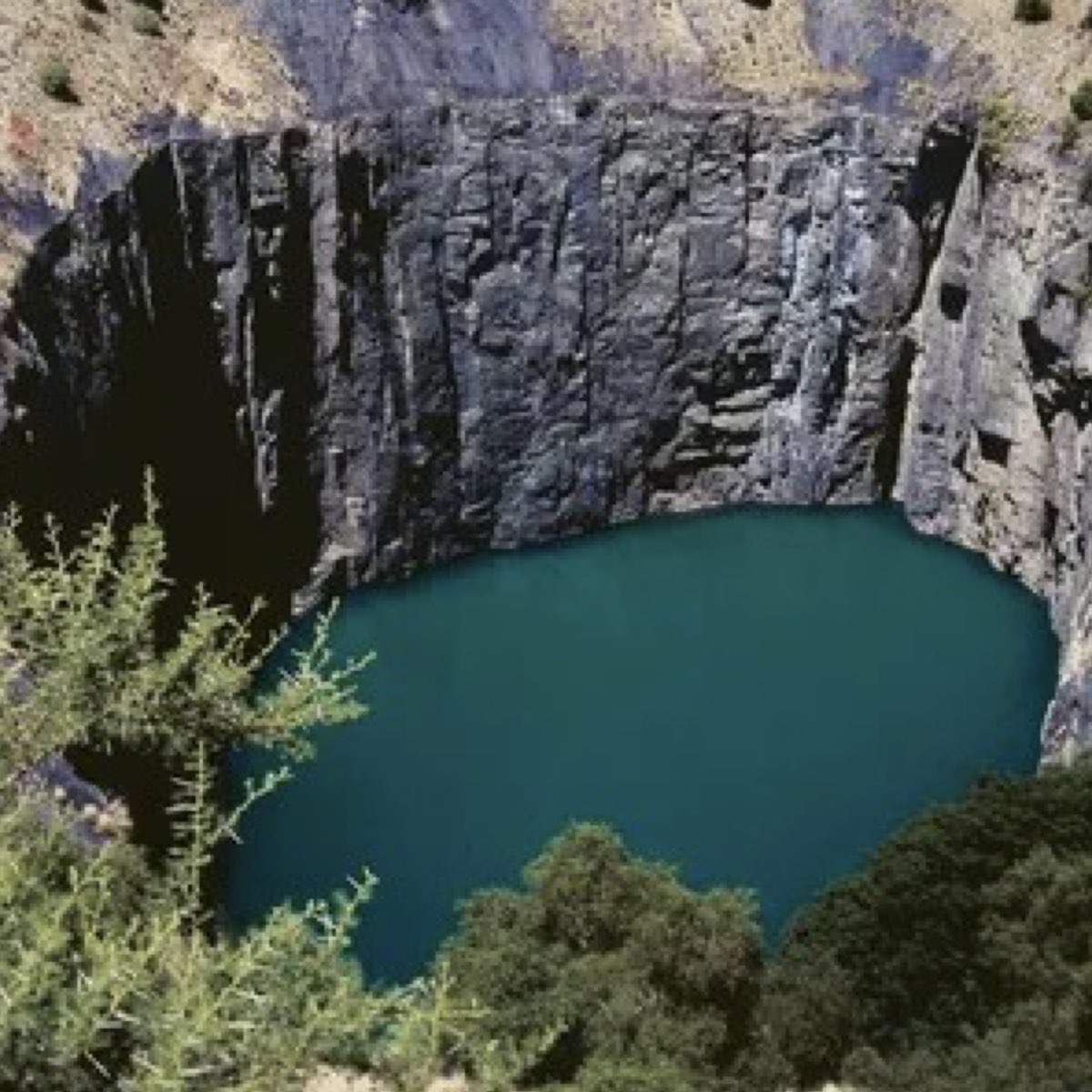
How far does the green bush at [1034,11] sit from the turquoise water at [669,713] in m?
14.5

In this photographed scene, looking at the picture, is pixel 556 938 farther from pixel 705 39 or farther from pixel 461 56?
pixel 705 39

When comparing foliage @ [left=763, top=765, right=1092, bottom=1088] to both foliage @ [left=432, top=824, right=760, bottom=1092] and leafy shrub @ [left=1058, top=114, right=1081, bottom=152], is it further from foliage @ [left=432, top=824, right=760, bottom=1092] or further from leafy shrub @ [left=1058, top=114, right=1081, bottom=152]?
leafy shrub @ [left=1058, top=114, right=1081, bottom=152]

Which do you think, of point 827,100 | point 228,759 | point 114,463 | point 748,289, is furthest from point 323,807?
point 827,100

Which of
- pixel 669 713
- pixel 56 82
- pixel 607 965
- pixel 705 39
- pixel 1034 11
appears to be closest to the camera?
pixel 607 965

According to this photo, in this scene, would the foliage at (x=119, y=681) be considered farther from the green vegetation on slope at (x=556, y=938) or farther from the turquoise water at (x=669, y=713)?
the turquoise water at (x=669, y=713)

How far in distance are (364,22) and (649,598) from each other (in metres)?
17.5

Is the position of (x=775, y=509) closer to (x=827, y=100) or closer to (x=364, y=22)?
(x=827, y=100)

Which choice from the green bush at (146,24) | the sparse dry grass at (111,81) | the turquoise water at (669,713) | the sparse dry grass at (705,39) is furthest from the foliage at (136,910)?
the sparse dry grass at (705,39)

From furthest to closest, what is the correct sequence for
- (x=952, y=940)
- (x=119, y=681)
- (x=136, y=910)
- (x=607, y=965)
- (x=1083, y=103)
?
(x=1083, y=103), (x=952, y=940), (x=607, y=965), (x=119, y=681), (x=136, y=910)

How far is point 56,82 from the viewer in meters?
47.5

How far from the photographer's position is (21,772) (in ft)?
82.4

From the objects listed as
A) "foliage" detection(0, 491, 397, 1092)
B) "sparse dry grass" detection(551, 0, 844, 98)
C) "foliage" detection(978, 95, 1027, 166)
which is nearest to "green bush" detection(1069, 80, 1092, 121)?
"foliage" detection(978, 95, 1027, 166)

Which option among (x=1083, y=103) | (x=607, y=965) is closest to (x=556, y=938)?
(x=607, y=965)

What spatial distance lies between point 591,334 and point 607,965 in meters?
28.8
